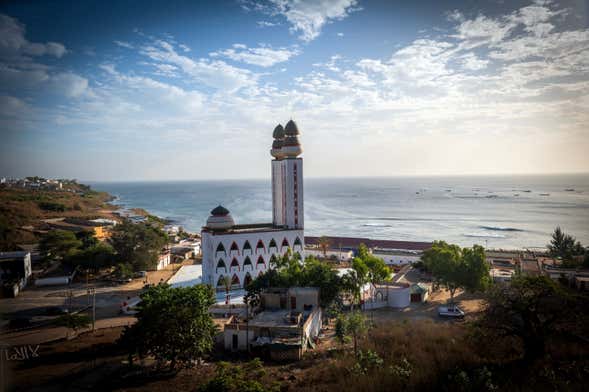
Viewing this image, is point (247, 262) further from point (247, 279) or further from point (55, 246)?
point (55, 246)

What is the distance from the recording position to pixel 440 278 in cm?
2258

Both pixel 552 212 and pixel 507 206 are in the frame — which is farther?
pixel 507 206

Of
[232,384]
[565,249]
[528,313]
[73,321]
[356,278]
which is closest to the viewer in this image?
[232,384]

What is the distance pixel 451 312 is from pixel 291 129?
16391 millimetres

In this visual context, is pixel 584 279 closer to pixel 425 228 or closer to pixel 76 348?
pixel 76 348

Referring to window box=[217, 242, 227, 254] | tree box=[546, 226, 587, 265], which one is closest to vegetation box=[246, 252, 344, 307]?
window box=[217, 242, 227, 254]

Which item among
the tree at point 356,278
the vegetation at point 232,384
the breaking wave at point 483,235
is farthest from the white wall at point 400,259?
the breaking wave at point 483,235

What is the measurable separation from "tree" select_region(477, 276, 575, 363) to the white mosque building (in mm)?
13303

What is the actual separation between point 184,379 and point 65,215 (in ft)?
158

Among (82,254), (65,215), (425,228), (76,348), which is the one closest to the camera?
(76,348)

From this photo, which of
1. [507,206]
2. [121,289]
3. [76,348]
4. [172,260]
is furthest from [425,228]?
[76,348]

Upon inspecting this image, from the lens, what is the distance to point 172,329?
13555mm

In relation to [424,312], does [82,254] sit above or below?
above

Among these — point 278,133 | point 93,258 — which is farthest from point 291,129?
point 93,258
